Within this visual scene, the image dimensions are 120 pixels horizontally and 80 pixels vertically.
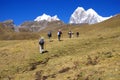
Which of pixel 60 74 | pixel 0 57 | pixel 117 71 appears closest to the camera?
pixel 117 71

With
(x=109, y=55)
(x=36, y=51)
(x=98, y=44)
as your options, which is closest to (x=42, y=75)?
(x=109, y=55)

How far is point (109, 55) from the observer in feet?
137

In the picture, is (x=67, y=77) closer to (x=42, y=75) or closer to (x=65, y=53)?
(x=42, y=75)

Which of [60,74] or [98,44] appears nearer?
[60,74]

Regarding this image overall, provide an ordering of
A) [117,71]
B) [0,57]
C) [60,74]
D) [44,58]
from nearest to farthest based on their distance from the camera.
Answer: [117,71]
[60,74]
[44,58]
[0,57]

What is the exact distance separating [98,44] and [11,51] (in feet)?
48.0

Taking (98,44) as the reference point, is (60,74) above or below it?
below

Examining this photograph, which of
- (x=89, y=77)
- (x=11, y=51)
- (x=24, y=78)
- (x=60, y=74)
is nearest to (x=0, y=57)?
(x=11, y=51)

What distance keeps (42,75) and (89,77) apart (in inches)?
274

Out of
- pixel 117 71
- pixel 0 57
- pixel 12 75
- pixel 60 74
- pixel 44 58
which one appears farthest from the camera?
pixel 0 57

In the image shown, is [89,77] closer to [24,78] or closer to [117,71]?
[117,71]

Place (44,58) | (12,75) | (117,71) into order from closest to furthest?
(117,71), (12,75), (44,58)

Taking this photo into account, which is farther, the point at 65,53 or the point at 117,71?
the point at 65,53

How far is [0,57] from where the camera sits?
51219mm
